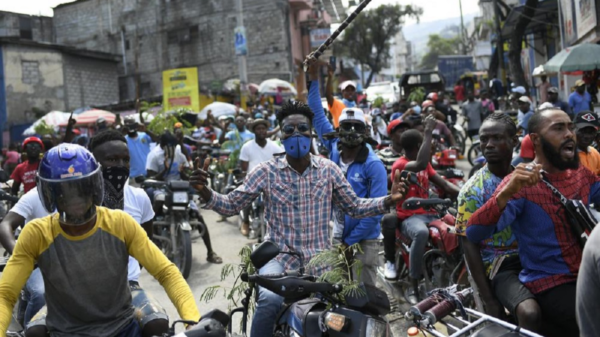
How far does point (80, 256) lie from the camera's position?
3268mm

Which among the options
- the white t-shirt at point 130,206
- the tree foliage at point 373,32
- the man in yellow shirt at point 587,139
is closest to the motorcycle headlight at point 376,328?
the white t-shirt at point 130,206

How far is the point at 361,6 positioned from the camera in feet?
20.1

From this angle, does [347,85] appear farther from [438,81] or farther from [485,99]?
[438,81]

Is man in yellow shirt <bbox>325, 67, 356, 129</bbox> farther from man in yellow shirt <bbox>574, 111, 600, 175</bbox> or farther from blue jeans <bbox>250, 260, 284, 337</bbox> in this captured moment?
blue jeans <bbox>250, 260, 284, 337</bbox>

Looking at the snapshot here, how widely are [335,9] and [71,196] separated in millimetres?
52105

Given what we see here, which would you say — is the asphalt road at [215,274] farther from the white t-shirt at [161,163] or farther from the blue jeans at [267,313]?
the blue jeans at [267,313]

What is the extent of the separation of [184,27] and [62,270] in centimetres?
4135

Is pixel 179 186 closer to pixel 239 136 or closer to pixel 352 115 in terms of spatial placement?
pixel 352 115

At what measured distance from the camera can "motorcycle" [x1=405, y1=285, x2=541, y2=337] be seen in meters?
2.78

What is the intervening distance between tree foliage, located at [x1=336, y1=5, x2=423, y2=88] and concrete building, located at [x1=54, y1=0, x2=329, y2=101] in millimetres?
9890

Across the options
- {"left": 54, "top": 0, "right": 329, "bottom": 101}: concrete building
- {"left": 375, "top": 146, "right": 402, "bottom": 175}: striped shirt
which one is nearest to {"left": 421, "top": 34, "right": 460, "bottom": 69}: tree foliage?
{"left": 54, "top": 0, "right": 329, "bottom": 101}: concrete building

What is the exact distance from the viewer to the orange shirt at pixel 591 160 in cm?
625

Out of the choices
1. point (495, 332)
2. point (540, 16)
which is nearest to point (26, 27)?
point (540, 16)

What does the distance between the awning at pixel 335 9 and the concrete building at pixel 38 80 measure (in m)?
18.2
